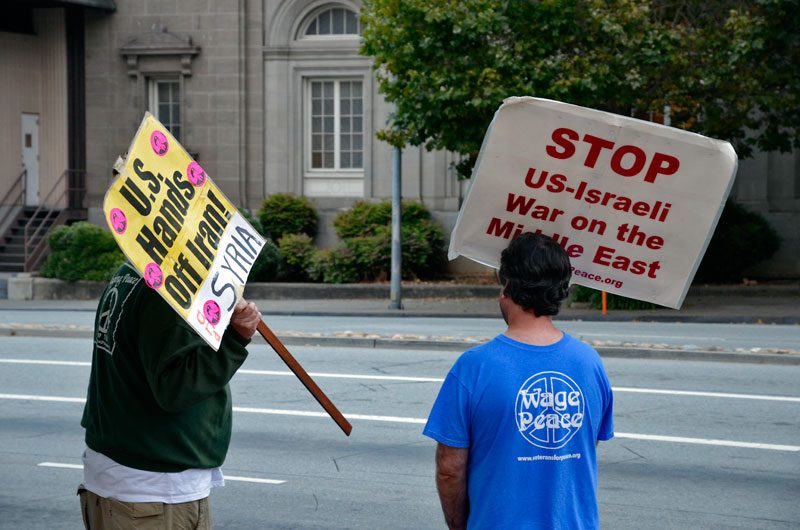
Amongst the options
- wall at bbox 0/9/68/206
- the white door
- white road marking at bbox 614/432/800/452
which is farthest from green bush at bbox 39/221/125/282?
white road marking at bbox 614/432/800/452

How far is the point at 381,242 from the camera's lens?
24.6m

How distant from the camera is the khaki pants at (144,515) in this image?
133 inches

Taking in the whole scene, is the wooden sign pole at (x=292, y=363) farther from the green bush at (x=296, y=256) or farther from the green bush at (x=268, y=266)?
the green bush at (x=296, y=256)

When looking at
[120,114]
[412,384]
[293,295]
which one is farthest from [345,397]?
[120,114]

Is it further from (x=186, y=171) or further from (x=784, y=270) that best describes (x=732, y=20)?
(x=186, y=171)

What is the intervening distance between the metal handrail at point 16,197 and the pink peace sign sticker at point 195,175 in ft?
86.7

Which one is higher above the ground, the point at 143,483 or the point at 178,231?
the point at 178,231

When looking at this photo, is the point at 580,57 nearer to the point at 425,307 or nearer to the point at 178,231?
the point at 425,307

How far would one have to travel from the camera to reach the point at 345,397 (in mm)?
10188

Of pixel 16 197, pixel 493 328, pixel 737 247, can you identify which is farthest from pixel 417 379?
pixel 16 197

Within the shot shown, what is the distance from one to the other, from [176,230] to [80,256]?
22.4 m

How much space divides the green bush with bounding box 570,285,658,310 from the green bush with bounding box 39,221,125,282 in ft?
34.8

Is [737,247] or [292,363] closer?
[292,363]

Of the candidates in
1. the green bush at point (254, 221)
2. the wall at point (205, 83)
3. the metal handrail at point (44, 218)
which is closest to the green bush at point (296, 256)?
the green bush at point (254, 221)
